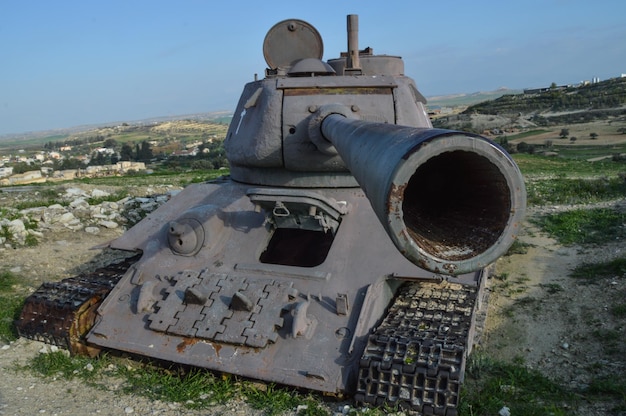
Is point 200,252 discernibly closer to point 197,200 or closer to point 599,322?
point 197,200

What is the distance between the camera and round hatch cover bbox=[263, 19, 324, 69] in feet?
25.8

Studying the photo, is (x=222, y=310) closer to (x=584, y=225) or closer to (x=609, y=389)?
(x=609, y=389)

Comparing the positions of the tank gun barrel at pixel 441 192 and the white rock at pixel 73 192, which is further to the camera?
the white rock at pixel 73 192

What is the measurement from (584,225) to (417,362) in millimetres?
7709

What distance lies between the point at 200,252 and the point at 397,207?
3893mm

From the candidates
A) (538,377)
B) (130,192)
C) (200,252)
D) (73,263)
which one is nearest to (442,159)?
(538,377)

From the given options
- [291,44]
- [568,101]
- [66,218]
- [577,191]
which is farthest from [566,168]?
[568,101]

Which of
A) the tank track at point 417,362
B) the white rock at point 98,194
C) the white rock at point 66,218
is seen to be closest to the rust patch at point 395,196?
the tank track at point 417,362

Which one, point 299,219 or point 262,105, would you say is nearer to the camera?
point 299,219

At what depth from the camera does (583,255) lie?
9.05m

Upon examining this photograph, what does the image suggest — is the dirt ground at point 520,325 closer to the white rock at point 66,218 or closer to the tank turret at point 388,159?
the white rock at point 66,218

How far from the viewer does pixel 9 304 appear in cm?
726

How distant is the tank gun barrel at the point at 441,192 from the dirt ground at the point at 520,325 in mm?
2585

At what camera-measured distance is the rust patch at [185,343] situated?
5.08m
